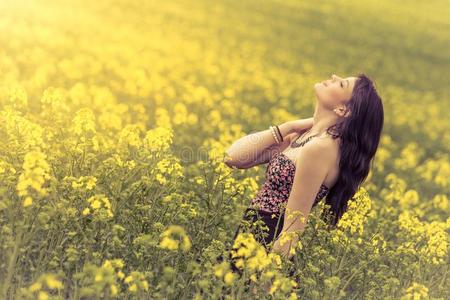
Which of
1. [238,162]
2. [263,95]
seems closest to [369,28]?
[263,95]

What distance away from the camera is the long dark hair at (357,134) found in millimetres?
5516

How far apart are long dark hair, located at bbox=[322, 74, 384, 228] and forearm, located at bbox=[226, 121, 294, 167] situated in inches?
23.9

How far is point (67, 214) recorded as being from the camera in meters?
5.22

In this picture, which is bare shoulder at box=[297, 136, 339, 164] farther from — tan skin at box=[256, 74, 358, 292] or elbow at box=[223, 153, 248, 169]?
elbow at box=[223, 153, 248, 169]

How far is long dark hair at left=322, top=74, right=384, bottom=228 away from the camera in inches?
217

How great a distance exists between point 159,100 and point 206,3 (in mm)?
18303

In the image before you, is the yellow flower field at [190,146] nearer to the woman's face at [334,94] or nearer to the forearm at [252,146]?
the forearm at [252,146]

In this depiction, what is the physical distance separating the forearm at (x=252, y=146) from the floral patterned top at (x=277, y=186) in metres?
0.26

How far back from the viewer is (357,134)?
554 centimetres

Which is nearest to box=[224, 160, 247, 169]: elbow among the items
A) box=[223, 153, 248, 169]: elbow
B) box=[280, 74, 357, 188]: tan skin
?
box=[223, 153, 248, 169]: elbow

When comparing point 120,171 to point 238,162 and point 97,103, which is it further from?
point 97,103

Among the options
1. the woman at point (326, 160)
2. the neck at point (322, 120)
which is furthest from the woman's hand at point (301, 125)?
the neck at point (322, 120)

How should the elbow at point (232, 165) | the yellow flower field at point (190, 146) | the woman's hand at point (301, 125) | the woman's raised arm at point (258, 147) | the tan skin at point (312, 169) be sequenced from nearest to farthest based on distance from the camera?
the yellow flower field at point (190, 146), the tan skin at point (312, 169), the woman's hand at point (301, 125), the woman's raised arm at point (258, 147), the elbow at point (232, 165)

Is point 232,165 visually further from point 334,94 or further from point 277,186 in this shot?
point 334,94
